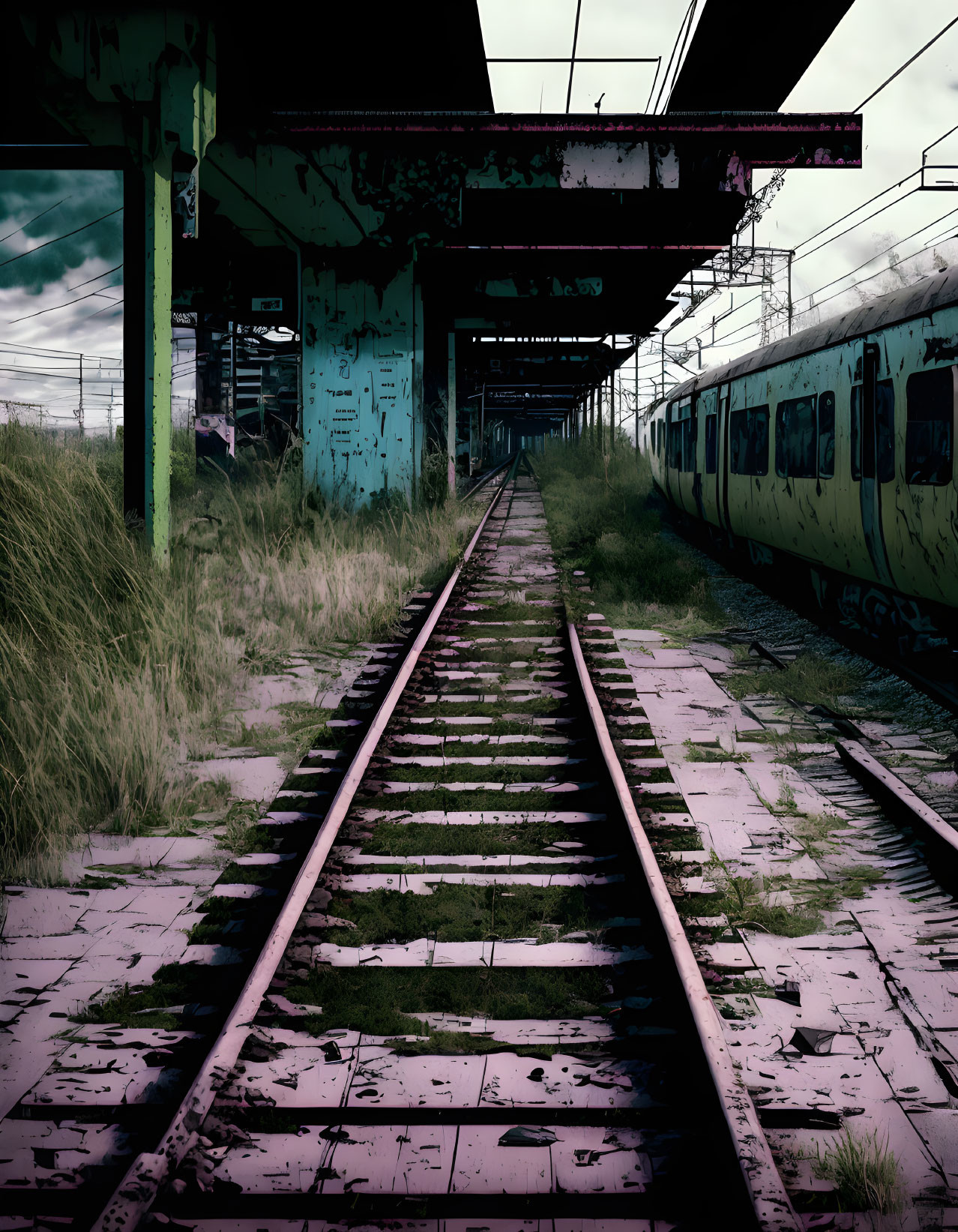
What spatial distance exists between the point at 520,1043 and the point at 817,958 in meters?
1.24

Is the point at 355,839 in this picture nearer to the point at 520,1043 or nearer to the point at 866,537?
the point at 520,1043

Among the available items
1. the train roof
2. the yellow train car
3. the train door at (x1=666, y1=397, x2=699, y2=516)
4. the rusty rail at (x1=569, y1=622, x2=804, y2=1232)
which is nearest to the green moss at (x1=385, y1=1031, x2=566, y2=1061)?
the rusty rail at (x1=569, y1=622, x2=804, y2=1232)

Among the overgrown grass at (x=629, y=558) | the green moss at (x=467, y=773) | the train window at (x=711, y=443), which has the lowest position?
the green moss at (x=467, y=773)

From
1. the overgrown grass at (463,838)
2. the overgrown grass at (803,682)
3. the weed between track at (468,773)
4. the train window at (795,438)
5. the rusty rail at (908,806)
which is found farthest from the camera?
the train window at (795,438)

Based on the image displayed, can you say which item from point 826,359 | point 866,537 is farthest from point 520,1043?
point 826,359

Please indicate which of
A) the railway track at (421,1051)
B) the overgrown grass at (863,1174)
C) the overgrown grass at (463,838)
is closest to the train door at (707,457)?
the railway track at (421,1051)

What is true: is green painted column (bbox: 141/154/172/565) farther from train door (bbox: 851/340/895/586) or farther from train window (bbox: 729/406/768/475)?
train window (bbox: 729/406/768/475)

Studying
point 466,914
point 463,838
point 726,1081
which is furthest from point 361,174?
point 726,1081

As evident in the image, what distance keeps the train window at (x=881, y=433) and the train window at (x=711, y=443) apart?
19.5 ft

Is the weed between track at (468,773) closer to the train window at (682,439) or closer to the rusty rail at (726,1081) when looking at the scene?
the rusty rail at (726,1081)

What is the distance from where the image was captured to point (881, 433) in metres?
7.70

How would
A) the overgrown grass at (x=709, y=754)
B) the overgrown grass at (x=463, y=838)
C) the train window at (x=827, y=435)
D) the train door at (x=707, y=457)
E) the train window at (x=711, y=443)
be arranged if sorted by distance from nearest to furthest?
1. the overgrown grass at (x=463, y=838)
2. the overgrown grass at (x=709, y=754)
3. the train window at (x=827, y=435)
4. the train window at (x=711, y=443)
5. the train door at (x=707, y=457)

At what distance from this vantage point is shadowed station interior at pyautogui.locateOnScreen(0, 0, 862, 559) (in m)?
7.94

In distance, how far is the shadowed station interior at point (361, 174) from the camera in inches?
313
